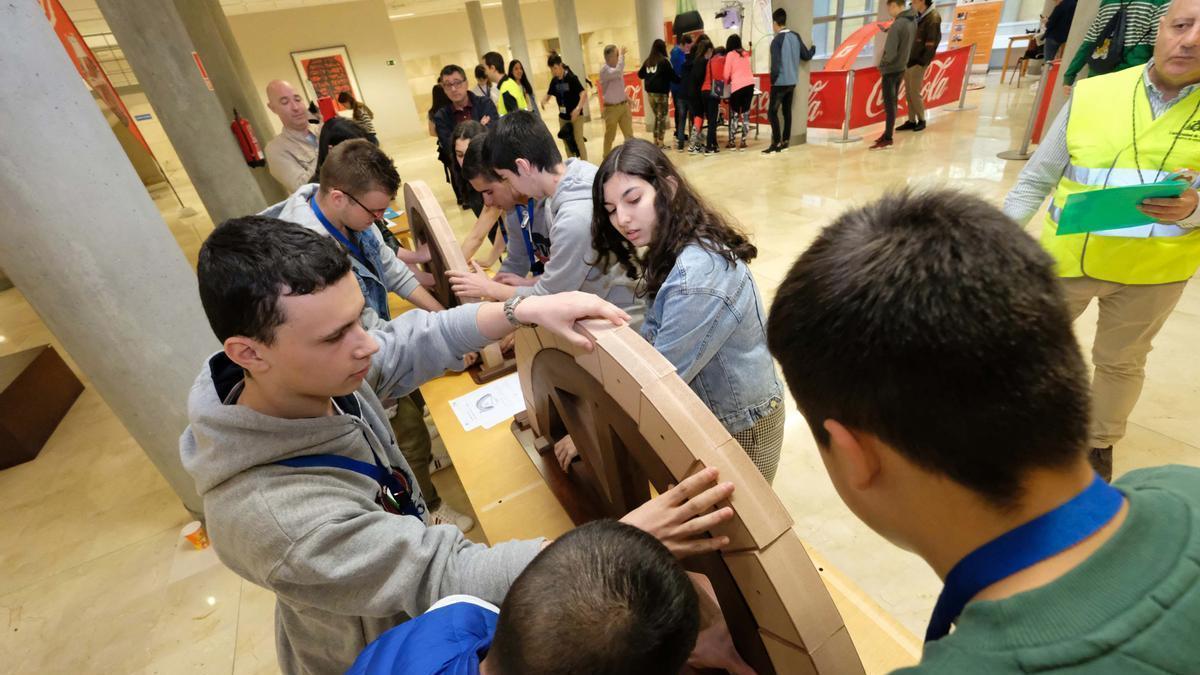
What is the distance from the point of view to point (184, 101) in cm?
450

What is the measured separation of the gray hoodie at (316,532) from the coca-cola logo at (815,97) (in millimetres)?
9182

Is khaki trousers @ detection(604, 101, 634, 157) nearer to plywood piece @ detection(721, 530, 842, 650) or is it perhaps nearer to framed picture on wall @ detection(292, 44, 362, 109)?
plywood piece @ detection(721, 530, 842, 650)

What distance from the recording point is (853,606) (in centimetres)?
121

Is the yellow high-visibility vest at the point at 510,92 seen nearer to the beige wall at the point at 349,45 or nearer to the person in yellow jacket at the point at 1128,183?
the person in yellow jacket at the point at 1128,183

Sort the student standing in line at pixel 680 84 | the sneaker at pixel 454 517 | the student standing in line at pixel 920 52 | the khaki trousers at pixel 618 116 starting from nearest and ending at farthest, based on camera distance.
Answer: the sneaker at pixel 454 517 < the student standing in line at pixel 920 52 < the khaki trousers at pixel 618 116 < the student standing in line at pixel 680 84

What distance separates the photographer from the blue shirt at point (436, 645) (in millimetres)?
765

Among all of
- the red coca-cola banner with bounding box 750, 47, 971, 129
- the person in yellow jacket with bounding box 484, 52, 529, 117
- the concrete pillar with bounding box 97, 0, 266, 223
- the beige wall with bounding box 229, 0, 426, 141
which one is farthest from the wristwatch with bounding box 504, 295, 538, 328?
the beige wall with bounding box 229, 0, 426, 141

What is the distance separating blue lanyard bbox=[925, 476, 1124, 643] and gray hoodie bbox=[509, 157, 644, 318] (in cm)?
142

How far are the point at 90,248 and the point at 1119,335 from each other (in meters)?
3.81

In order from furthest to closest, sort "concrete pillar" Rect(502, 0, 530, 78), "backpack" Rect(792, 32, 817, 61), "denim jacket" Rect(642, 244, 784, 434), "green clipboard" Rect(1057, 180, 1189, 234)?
"concrete pillar" Rect(502, 0, 530, 78), "backpack" Rect(792, 32, 817, 61), "green clipboard" Rect(1057, 180, 1189, 234), "denim jacket" Rect(642, 244, 784, 434)

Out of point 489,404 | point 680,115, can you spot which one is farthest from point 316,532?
point 680,115

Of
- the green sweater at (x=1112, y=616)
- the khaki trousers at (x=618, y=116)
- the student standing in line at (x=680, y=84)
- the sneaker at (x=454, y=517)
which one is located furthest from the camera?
the student standing in line at (x=680, y=84)

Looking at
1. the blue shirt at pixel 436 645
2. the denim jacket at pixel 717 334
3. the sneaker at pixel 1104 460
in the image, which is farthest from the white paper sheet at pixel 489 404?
the sneaker at pixel 1104 460

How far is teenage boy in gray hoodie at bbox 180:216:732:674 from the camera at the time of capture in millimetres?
866
